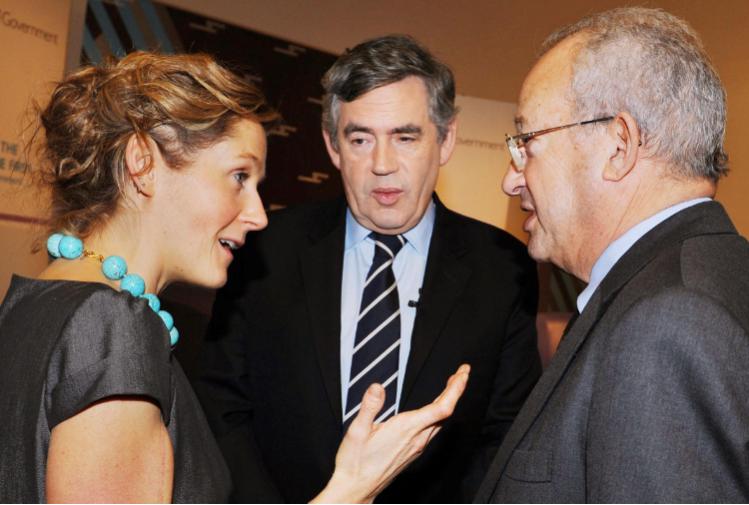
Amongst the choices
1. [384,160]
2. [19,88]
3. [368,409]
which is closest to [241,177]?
[368,409]

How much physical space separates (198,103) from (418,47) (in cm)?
117

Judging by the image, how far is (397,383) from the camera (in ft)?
8.52

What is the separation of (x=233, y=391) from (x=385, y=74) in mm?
1097

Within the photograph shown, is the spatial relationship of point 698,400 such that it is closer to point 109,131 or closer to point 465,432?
point 109,131

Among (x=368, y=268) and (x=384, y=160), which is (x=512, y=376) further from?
(x=384, y=160)

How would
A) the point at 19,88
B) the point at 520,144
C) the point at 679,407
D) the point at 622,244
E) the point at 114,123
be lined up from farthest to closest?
the point at 19,88 → the point at 520,144 → the point at 114,123 → the point at 622,244 → the point at 679,407

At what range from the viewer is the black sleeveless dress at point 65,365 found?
1.44 m

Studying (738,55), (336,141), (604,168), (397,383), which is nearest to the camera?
(604,168)

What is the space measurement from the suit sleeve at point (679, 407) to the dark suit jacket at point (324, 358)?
1.29 metres

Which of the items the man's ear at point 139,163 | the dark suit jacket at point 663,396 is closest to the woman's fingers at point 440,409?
the dark suit jacket at point 663,396

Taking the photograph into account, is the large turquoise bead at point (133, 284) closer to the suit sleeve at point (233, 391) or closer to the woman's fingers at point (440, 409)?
the woman's fingers at point (440, 409)

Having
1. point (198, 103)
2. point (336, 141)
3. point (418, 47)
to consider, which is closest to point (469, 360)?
point (336, 141)

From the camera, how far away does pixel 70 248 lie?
168 centimetres

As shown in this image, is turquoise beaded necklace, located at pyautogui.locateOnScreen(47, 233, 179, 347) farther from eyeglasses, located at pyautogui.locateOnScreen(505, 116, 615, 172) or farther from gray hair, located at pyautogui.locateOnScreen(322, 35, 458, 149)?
gray hair, located at pyautogui.locateOnScreen(322, 35, 458, 149)
